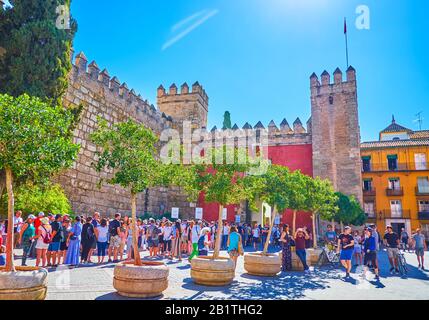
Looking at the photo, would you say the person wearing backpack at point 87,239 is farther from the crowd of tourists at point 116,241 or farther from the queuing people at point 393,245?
Result: the queuing people at point 393,245

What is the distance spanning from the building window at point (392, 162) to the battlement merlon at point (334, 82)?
31.6ft

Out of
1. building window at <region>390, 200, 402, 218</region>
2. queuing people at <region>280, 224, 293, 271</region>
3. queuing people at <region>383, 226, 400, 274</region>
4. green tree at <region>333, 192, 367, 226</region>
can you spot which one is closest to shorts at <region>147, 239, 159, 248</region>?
queuing people at <region>280, 224, 293, 271</region>

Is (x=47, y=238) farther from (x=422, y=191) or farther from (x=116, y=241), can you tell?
(x=422, y=191)

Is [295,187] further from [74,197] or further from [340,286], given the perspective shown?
[74,197]

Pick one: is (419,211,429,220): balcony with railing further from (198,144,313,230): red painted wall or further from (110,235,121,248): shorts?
(110,235,121,248): shorts

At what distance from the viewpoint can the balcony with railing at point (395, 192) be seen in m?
28.5

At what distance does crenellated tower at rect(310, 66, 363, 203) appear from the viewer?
23.6 metres

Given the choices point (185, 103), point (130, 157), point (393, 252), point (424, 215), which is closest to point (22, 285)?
point (130, 157)

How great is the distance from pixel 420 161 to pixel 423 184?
2.11m

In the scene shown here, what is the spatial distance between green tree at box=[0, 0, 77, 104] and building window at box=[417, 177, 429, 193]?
95.8ft

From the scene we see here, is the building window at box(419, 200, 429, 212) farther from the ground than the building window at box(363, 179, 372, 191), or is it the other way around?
the building window at box(363, 179, 372, 191)

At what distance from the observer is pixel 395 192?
1129 inches

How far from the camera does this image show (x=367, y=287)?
7633 millimetres
